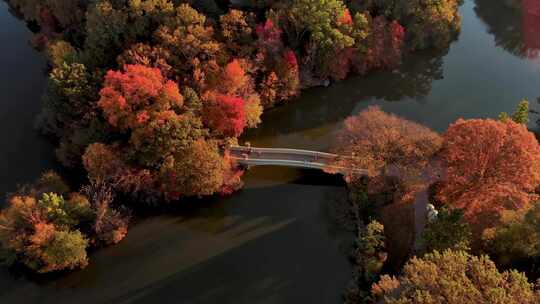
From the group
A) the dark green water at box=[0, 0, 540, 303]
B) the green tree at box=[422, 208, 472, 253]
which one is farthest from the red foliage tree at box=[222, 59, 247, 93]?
the green tree at box=[422, 208, 472, 253]

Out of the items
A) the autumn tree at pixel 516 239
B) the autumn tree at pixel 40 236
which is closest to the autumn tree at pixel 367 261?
the autumn tree at pixel 516 239

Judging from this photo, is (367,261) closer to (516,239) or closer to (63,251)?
(516,239)

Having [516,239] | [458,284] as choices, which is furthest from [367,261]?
[516,239]

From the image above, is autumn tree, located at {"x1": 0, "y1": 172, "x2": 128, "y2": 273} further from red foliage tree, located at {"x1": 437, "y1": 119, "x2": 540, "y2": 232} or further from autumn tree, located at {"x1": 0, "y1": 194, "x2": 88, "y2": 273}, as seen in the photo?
red foliage tree, located at {"x1": 437, "y1": 119, "x2": 540, "y2": 232}

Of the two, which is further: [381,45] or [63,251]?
[381,45]

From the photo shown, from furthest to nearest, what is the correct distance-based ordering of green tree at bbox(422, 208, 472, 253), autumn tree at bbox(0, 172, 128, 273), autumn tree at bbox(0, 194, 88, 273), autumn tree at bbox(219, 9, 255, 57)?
autumn tree at bbox(219, 9, 255, 57) → autumn tree at bbox(0, 172, 128, 273) → autumn tree at bbox(0, 194, 88, 273) → green tree at bbox(422, 208, 472, 253)

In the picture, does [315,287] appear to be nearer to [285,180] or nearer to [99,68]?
[285,180]

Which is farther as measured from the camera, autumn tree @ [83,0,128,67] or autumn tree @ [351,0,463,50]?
autumn tree @ [351,0,463,50]
